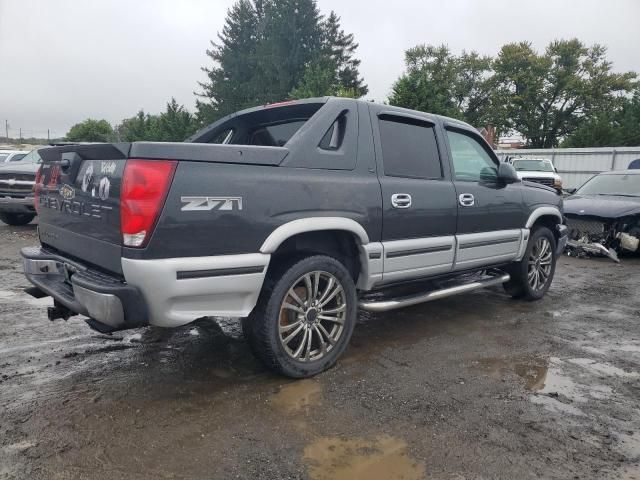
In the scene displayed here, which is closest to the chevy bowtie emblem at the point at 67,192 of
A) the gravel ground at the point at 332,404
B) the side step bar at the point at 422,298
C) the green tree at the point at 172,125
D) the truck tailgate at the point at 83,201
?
the truck tailgate at the point at 83,201

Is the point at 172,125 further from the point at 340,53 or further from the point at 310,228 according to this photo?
Result: the point at 310,228

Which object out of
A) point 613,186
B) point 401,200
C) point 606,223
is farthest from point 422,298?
point 613,186

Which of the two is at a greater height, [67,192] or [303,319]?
[67,192]

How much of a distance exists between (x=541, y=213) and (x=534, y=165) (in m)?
16.1

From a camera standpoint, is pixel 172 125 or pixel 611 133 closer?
pixel 611 133

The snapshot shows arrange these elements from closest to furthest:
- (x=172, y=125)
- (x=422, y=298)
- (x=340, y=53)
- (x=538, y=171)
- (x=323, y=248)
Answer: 1. (x=323, y=248)
2. (x=422, y=298)
3. (x=538, y=171)
4. (x=172, y=125)
5. (x=340, y=53)

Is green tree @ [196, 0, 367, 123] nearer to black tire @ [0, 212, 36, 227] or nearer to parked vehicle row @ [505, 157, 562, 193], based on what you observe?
parked vehicle row @ [505, 157, 562, 193]

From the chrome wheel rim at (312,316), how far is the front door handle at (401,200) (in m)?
0.76

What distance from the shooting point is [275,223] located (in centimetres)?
312

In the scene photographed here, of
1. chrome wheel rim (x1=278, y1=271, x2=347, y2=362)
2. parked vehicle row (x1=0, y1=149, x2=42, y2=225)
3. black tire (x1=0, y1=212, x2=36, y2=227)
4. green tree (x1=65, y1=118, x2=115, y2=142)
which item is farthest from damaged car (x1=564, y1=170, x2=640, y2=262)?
green tree (x1=65, y1=118, x2=115, y2=142)

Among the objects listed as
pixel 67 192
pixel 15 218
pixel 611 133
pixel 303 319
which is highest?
pixel 611 133

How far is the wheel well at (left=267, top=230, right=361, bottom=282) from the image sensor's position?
3.40 meters

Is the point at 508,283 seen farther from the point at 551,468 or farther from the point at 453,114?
the point at 453,114

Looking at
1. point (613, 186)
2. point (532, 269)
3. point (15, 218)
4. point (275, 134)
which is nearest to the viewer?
point (275, 134)
